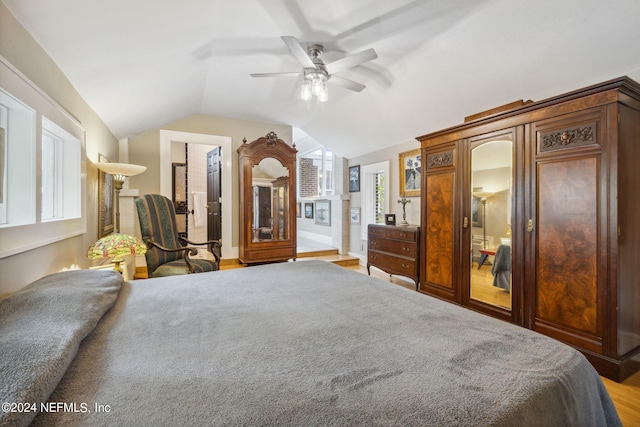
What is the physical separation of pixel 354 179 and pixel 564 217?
3.65 meters

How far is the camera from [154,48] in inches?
90.5

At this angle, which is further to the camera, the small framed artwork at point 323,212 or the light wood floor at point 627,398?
the small framed artwork at point 323,212

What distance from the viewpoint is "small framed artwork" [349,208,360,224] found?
5.46 m

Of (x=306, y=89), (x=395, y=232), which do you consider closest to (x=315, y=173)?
(x=395, y=232)

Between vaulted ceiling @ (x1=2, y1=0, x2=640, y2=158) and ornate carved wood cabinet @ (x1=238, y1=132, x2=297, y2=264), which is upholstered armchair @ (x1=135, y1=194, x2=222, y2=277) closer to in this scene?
vaulted ceiling @ (x1=2, y1=0, x2=640, y2=158)

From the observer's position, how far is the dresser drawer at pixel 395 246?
11.7 feet

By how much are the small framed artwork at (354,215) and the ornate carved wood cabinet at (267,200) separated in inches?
51.4

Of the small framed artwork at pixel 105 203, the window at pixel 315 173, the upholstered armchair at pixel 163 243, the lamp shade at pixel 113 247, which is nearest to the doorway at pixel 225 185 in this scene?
the upholstered armchair at pixel 163 243

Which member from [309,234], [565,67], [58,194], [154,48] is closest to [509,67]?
[565,67]

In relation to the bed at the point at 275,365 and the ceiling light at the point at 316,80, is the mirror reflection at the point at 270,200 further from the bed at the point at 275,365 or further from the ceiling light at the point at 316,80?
the bed at the point at 275,365

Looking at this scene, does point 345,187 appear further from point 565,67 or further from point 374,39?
point 565,67

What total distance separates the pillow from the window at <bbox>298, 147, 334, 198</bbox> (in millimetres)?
5558

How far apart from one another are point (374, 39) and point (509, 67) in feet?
4.05

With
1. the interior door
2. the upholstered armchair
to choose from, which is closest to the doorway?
the interior door
